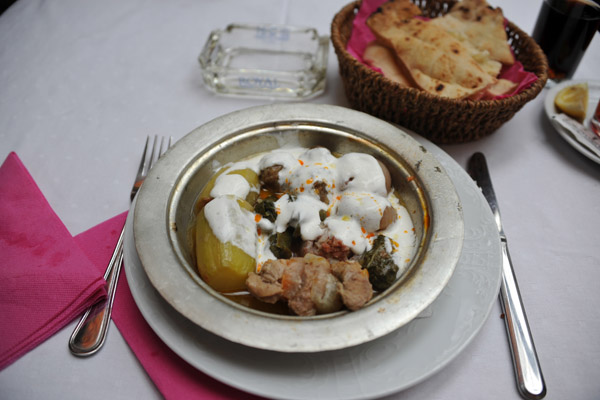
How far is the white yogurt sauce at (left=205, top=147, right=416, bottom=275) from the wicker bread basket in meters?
0.31

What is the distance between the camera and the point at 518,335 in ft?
3.70

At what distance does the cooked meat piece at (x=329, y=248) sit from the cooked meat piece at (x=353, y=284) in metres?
0.05

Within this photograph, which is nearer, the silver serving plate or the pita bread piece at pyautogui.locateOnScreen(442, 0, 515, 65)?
the silver serving plate

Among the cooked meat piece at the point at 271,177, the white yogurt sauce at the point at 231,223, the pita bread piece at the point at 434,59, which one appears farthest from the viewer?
the pita bread piece at the point at 434,59

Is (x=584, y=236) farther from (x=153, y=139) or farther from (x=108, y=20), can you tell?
(x=108, y=20)

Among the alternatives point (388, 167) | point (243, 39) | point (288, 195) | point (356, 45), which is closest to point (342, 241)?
point (288, 195)

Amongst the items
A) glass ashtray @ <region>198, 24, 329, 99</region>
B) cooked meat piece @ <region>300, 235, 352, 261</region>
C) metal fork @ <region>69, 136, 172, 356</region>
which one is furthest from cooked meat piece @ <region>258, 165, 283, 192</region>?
glass ashtray @ <region>198, 24, 329, 99</region>

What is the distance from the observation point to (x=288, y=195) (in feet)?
4.39

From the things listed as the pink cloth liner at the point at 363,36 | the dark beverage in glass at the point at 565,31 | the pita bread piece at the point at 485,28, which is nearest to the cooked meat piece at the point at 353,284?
the pink cloth liner at the point at 363,36

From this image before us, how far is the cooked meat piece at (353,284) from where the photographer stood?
1.02 m

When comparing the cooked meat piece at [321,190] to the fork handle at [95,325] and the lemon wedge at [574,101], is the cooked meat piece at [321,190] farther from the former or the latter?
the lemon wedge at [574,101]

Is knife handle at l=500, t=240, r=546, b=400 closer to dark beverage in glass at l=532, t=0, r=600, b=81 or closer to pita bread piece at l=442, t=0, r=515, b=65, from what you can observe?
pita bread piece at l=442, t=0, r=515, b=65

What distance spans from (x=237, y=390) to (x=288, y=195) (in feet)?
2.03

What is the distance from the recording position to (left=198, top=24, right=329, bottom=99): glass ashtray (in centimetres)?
191
